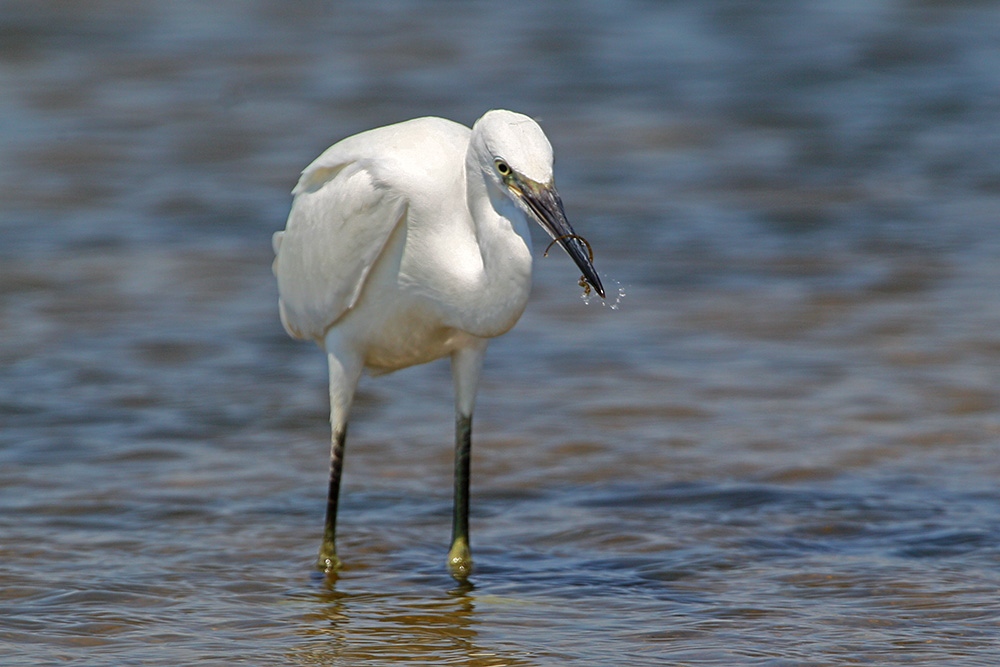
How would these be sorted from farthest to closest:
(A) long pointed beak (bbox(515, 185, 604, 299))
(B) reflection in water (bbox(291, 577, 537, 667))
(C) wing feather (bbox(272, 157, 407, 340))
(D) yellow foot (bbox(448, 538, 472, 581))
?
Result: 1. (D) yellow foot (bbox(448, 538, 472, 581))
2. (C) wing feather (bbox(272, 157, 407, 340))
3. (B) reflection in water (bbox(291, 577, 537, 667))
4. (A) long pointed beak (bbox(515, 185, 604, 299))

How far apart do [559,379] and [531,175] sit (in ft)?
11.0

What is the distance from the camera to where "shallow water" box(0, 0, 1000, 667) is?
462cm

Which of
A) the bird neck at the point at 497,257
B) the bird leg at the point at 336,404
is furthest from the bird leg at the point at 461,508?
the bird neck at the point at 497,257

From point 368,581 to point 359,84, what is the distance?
9.20 metres

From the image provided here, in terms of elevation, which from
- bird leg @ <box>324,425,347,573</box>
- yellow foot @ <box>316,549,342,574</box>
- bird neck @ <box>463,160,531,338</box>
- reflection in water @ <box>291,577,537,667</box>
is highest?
bird neck @ <box>463,160,531,338</box>

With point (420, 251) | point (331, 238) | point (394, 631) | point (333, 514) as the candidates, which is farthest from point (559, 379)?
point (394, 631)

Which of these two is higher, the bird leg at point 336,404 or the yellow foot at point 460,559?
the bird leg at point 336,404

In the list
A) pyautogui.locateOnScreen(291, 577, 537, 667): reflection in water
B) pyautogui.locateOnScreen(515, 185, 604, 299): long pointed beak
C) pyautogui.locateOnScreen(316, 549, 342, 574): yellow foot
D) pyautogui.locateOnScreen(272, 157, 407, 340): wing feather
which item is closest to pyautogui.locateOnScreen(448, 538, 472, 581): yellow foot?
pyautogui.locateOnScreen(291, 577, 537, 667): reflection in water

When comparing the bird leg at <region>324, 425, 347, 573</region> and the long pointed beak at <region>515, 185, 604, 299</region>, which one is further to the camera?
the bird leg at <region>324, 425, 347, 573</region>

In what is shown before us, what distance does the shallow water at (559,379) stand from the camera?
15.1 ft

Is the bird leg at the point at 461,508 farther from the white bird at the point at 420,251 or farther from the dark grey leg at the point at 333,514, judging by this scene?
the dark grey leg at the point at 333,514

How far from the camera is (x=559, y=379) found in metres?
7.29

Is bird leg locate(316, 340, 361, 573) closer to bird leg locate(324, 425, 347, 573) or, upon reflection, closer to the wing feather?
bird leg locate(324, 425, 347, 573)

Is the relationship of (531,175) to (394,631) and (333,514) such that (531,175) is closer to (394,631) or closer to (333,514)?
(394,631)
